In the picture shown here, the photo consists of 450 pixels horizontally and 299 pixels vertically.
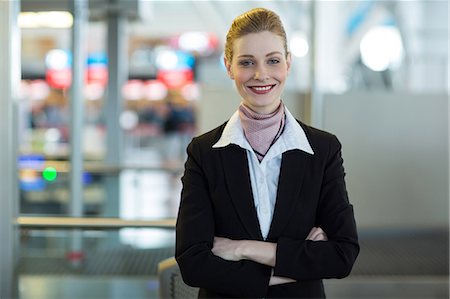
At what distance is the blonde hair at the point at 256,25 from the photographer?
1778 millimetres

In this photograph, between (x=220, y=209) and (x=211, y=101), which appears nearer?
(x=220, y=209)

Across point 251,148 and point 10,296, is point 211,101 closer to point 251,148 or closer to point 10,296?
point 10,296

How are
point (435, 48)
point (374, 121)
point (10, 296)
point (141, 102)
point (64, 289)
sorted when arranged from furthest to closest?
point (435, 48) → point (141, 102) → point (374, 121) → point (64, 289) → point (10, 296)

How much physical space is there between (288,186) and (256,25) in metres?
0.41

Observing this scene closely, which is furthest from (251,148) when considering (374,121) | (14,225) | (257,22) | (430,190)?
(430,190)

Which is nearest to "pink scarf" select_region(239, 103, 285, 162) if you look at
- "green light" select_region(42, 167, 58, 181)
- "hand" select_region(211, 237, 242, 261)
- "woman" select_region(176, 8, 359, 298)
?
"woman" select_region(176, 8, 359, 298)

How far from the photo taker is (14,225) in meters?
3.57

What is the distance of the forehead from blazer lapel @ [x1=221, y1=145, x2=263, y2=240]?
0.25m

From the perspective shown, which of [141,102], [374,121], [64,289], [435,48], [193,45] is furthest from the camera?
[193,45]

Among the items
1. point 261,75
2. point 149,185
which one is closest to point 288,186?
point 261,75

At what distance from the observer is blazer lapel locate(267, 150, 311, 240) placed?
5.92ft

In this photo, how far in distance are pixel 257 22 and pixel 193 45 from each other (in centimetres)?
2877

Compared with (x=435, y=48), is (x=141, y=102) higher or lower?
lower

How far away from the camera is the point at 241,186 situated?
5.95 ft
